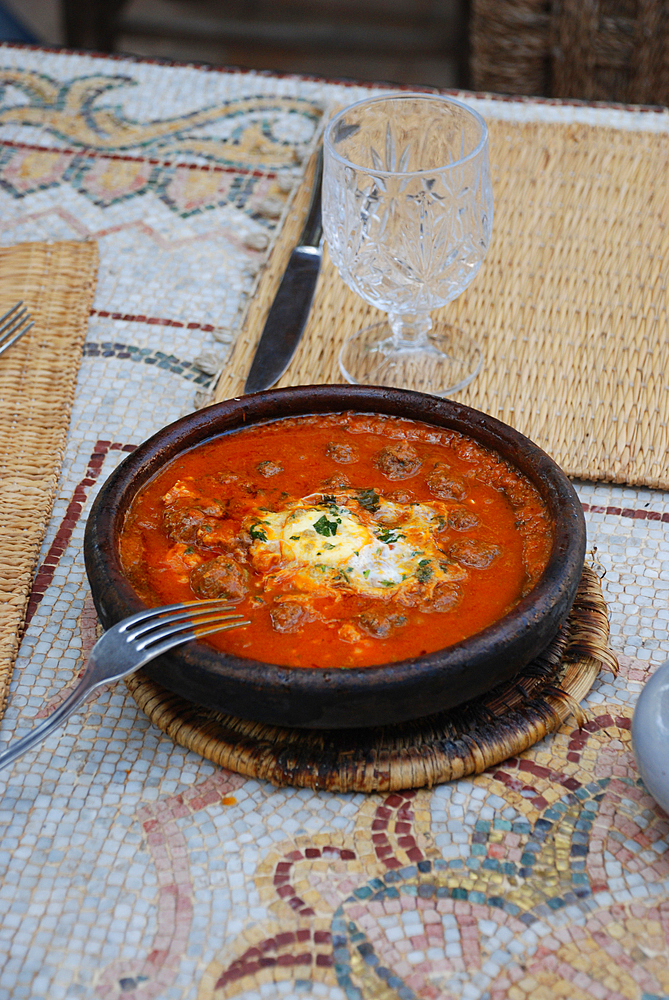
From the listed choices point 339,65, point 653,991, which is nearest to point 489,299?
point 653,991

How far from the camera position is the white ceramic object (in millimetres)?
973

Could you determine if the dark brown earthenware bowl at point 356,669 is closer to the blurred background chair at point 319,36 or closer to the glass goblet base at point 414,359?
the glass goblet base at point 414,359

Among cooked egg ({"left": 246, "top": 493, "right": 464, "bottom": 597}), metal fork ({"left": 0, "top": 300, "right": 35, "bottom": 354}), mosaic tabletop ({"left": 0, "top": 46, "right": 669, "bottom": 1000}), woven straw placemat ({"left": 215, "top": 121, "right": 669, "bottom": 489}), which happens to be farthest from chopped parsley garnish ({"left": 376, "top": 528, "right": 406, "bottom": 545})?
metal fork ({"left": 0, "top": 300, "right": 35, "bottom": 354})

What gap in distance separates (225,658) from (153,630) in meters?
0.10

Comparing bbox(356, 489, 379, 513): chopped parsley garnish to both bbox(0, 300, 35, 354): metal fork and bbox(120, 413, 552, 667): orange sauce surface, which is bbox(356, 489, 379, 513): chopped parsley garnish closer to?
bbox(120, 413, 552, 667): orange sauce surface

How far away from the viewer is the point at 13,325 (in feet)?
5.72

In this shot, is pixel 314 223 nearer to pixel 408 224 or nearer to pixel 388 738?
pixel 408 224

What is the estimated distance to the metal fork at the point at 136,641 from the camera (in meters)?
1.01

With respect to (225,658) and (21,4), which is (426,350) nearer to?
(225,658)

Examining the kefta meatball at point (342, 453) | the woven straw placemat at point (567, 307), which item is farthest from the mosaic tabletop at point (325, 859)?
the kefta meatball at point (342, 453)

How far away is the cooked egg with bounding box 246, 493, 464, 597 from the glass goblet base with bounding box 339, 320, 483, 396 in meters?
0.45

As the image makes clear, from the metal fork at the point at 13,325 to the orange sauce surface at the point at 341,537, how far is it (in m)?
0.58

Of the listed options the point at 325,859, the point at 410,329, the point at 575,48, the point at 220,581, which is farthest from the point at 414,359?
the point at 575,48

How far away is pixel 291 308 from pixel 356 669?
960 millimetres
